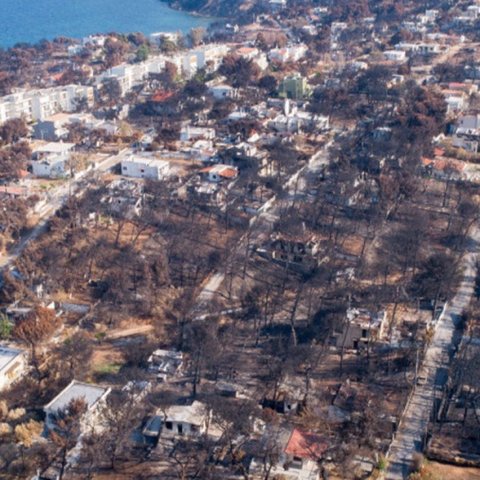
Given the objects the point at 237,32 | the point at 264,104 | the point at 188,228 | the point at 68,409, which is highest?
the point at 237,32

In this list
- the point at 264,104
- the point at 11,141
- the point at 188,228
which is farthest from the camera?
the point at 264,104

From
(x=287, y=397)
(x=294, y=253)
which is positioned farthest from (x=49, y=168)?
(x=287, y=397)

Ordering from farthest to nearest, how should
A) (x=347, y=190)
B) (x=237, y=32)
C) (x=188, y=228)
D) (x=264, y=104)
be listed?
(x=237, y=32) → (x=264, y=104) → (x=347, y=190) → (x=188, y=228)

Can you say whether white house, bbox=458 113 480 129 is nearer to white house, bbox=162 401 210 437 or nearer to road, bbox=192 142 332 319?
road, bbox=192 142 332 319

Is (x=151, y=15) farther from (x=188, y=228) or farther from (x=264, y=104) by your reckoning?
(x=188, y=228)

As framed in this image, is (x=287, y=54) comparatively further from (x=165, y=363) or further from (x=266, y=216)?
(x=165, y=363)

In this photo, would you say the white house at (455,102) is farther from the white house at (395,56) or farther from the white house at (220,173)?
the white house at (220,173)

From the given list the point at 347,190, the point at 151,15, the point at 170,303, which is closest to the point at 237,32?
the point at 151,15

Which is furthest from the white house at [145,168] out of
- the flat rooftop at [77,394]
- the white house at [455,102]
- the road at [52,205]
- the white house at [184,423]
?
the white house at [455,102]
